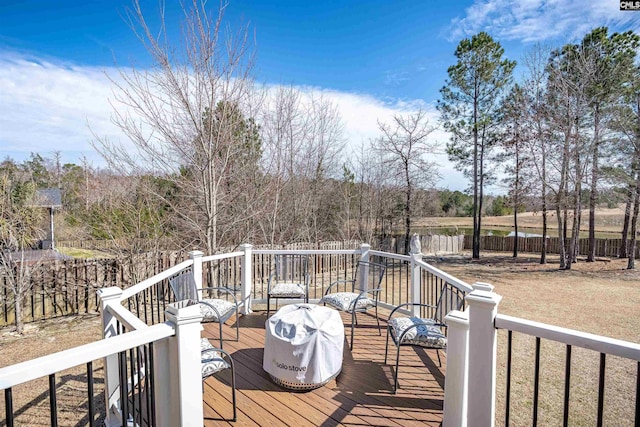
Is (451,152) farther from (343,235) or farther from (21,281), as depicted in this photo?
(21,281)

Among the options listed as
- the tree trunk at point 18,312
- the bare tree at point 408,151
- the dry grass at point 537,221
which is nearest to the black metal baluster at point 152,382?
the tree trunk at point 18,312

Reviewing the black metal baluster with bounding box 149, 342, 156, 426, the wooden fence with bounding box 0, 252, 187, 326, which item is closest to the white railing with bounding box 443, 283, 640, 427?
the black metal baluster with bounding box 149, 342, 156, 426

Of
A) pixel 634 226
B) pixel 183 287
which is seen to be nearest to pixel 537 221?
pixel 634 226

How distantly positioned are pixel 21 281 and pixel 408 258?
22.5ft

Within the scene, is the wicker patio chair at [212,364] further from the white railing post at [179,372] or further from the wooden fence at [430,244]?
the wooden fence at [430,244]

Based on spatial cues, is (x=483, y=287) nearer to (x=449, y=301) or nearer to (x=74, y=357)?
(x=449, y=301)

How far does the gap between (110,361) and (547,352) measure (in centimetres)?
581

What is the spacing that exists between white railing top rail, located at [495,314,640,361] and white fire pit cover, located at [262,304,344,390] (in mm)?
1465

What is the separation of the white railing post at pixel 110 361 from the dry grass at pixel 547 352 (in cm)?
133

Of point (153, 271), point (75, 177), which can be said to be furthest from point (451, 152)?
point (75, 177)

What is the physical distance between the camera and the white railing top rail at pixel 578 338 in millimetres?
1344

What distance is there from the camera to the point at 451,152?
16984 mm

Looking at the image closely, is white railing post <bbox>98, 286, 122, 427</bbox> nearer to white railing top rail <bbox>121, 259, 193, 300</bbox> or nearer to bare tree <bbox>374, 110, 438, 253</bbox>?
white railing top rail <bbox>121, 259, 193, 300</bbox>

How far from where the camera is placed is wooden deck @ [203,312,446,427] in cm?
246
